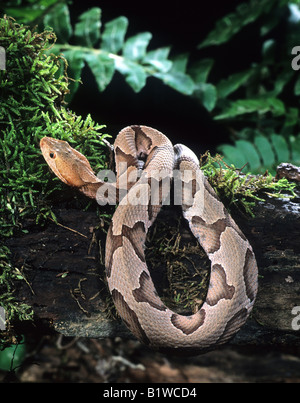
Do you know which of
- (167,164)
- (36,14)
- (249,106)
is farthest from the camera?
(249,106)

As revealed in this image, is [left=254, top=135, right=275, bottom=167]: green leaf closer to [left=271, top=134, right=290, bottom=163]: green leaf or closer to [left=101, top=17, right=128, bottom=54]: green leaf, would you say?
[left=271, top=134, right=290, bottom=163]: green leaf

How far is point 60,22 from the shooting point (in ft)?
14.1

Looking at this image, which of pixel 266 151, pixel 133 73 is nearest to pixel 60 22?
pixel 133 73

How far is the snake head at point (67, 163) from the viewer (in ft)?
9.26

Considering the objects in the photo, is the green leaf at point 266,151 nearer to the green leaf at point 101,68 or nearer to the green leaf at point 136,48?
the green leaf at point 136,48

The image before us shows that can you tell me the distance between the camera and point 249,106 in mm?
4934

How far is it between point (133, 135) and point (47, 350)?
3.18 metres

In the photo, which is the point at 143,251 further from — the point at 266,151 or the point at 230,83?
the point at 230,83

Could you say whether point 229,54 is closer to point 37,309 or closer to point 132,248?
point 132,248

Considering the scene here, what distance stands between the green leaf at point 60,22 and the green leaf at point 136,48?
695 millimetres

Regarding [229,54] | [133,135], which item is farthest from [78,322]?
[229,54]

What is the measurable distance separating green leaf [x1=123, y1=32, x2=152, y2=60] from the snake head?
1.94m

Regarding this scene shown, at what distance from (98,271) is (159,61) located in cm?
284

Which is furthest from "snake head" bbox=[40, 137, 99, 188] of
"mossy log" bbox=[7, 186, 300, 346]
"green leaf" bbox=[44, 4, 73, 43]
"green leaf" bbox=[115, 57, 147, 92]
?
"green leaf" bbox=[44, 4, 73, 43]
